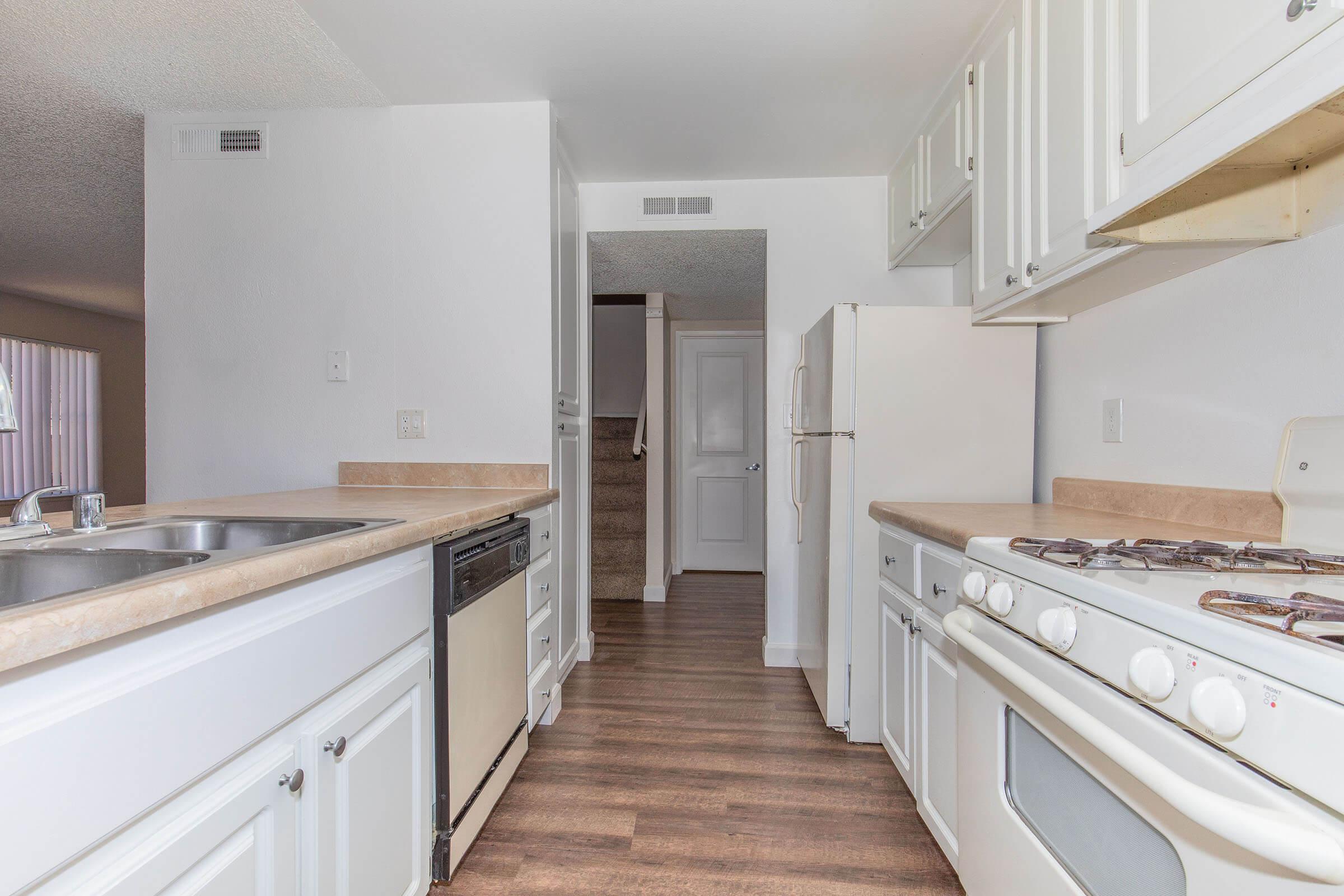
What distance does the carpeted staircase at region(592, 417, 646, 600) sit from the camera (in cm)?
458

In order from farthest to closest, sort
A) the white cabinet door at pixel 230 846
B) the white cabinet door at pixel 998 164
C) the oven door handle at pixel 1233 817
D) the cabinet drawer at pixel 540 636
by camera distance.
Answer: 1. the cabinet drawer at pixel 540 636
2. the white cabinet door at pixel 998 164
3. the white cabinet door at pixel 230 846
4. the oven door handle at pixel 1233 817

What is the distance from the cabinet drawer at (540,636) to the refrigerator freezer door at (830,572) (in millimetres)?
1014

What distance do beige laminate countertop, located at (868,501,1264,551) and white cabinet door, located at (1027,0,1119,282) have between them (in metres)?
0.62

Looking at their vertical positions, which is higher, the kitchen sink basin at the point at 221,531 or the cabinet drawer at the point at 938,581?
the kitchen sink basin at the point at 221,531

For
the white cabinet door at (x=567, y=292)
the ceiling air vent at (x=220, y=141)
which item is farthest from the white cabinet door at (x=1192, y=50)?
the ceiling air vent at (x=220, y=141)

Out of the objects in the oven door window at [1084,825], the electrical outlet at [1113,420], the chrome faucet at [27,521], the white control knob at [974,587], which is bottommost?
the oven door window at [1084,825]

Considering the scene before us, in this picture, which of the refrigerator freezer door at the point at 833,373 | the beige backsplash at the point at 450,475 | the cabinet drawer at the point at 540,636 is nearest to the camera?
the cabinet drawer at the point at 540,636

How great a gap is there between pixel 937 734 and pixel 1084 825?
72 cm

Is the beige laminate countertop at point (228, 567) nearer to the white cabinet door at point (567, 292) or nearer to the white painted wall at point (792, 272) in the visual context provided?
the white cabinet door at point (567, 292)

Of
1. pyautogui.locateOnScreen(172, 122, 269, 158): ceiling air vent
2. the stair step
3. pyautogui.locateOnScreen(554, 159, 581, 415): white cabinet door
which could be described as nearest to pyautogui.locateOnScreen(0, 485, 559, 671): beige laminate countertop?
pyautogui.locateOnScreen(554, 159, 581, 415): white cabinet door

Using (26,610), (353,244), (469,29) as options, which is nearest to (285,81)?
(353,244)

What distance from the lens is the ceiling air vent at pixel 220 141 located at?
2.53m

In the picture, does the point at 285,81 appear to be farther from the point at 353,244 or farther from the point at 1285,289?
the point at 1285,289

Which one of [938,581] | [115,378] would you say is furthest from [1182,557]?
[115,378]
